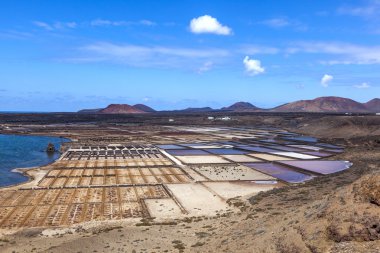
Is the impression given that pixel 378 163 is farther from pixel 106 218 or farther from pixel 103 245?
pixel 103 245

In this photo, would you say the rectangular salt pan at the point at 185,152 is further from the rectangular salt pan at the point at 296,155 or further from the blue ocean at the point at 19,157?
the blue ocean at the point at 19,157

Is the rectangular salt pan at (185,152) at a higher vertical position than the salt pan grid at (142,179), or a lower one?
higher

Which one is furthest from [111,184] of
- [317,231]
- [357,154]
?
[357,154]

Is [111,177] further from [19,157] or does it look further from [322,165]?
[322,165]

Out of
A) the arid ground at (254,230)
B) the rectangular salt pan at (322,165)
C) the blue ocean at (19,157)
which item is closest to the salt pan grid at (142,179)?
the rectangular salt pan at (322,165)

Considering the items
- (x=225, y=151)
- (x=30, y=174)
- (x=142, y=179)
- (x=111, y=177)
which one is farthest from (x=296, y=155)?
(x=30, y=174)

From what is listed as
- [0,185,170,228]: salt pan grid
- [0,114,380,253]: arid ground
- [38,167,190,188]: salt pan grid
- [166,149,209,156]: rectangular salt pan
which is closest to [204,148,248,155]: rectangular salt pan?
[166,149,209,156]: rectangular salt pan

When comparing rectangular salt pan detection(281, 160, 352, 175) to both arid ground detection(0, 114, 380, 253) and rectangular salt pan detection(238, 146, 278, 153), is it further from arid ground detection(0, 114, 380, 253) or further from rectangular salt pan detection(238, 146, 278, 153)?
arid ground detection(0, 114, 380, 253)
